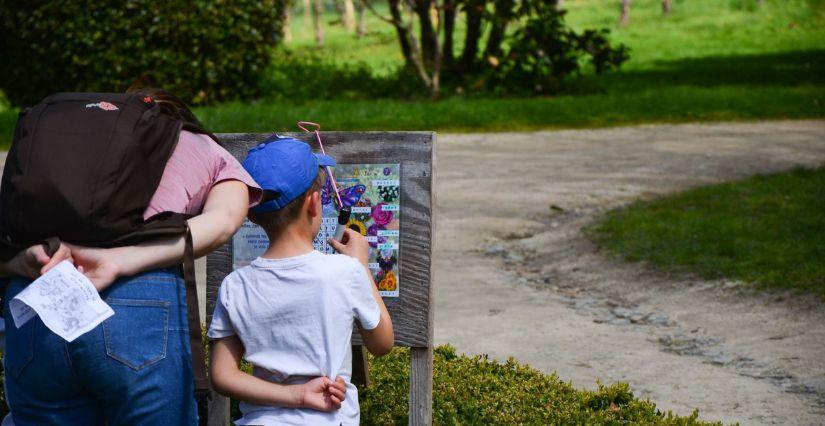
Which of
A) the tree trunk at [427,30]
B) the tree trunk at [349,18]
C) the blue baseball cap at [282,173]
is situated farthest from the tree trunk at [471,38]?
the tree trunk at [349,18]

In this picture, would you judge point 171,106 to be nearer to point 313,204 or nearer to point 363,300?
point 313,204

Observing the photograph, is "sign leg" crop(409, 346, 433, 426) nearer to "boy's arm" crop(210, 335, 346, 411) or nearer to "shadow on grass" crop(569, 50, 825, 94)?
"boy's arm" crop(210, 335, 346, 411)

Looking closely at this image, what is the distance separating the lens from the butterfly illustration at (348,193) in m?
4.05

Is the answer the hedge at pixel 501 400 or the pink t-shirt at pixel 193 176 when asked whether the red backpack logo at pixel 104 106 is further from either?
the hedge at pixel 501 400

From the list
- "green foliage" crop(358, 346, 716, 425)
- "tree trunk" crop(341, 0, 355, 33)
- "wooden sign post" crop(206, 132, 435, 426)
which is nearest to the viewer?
"wooden sign post" crop(206, 132, 435, 426)

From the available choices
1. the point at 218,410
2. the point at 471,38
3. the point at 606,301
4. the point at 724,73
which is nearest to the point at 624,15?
the point at 724,73

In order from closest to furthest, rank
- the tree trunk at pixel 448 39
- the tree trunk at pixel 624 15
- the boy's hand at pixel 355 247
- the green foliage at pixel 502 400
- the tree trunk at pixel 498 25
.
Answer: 1. the boy's hand at pixel 355 247
2. the green foliage at pixel 502 400
3. the tree trunk at pixel 498 25
4. the tree trunk at pixel 448 39
5. the tree trunk at pixel 624 15

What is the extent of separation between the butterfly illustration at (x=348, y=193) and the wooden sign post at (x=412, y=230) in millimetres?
96

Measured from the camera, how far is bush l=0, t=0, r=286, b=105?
1481 cm

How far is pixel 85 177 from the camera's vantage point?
260 cm

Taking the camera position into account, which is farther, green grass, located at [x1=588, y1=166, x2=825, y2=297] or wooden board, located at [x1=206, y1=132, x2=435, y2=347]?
green grass, located at [x1=588, y1=166, x2=825, y2=297]

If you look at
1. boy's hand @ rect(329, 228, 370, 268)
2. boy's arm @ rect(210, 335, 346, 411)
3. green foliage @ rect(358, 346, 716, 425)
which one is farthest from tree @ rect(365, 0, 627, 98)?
boy's arm @ rect(210, 335, 346, 411)

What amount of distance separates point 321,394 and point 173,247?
544 mm

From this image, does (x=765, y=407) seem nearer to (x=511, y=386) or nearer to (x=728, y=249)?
(x=511, y=386)
